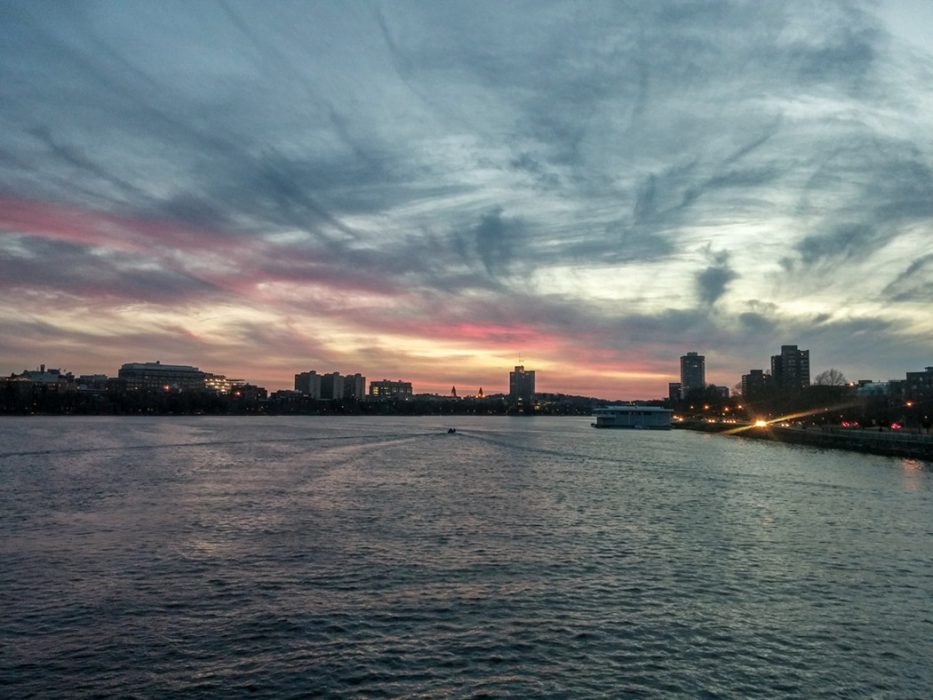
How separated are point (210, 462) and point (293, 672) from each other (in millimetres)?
71958

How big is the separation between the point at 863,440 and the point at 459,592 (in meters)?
122

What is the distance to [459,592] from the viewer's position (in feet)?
92.5

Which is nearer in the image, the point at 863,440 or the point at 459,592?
the point at 459,592

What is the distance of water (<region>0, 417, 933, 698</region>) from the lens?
2011 centimetres

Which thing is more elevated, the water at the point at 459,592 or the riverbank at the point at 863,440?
the riverbank at the point at 863,440

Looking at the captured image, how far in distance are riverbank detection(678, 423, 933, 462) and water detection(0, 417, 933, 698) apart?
5235 cm

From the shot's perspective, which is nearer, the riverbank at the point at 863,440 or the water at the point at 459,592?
the water at the point at 459,592

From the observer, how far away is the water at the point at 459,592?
2011 centimetres

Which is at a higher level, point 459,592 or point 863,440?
point 863,440

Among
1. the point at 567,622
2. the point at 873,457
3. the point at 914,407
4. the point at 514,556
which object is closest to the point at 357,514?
the point at 514,556

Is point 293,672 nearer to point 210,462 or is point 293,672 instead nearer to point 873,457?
point 210,462

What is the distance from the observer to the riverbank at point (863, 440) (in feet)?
347

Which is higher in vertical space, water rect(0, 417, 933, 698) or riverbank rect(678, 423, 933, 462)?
riverbank rect(678, 423, 933, 462)

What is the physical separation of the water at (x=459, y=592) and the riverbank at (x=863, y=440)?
172 ft
